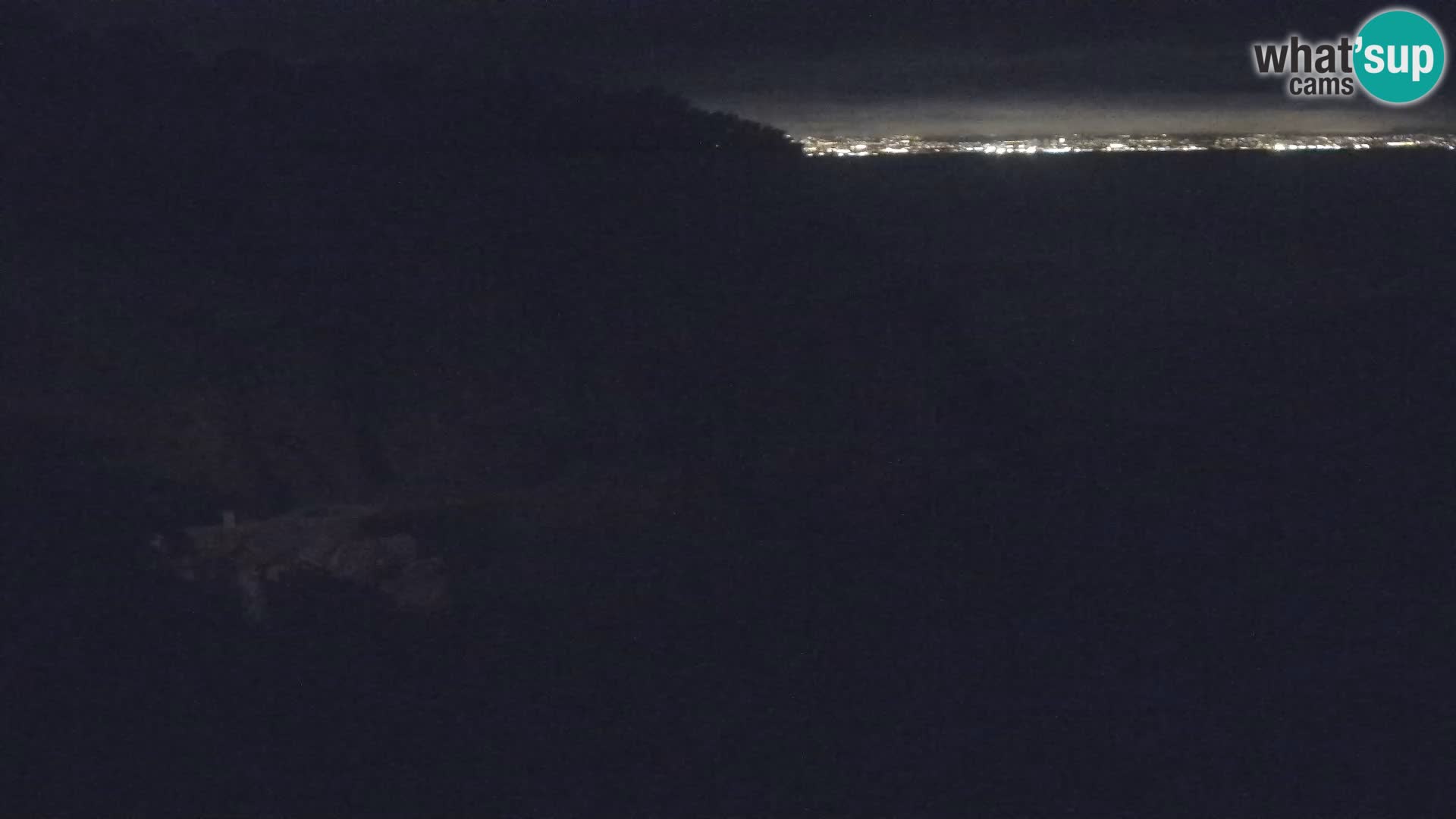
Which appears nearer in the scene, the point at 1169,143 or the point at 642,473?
the point at 642,473

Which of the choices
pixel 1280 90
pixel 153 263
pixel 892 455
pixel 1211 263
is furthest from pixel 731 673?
pixel 1280 90

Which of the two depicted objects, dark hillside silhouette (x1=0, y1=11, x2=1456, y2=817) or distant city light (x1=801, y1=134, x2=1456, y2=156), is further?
distant city light (x1=801, y1=134, x2=1456, y2=156)

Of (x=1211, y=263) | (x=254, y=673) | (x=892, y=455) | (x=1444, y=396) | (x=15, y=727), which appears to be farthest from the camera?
(x=1211, y=263)

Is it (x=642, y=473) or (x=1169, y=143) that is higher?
(x=1169, y=143)

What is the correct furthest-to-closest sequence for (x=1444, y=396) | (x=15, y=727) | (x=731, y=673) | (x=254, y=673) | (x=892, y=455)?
(x=1444, y=396) < (x=892, y=455) < (x=731, y=673) < (x=254, y=673) < (x=15, y=727)

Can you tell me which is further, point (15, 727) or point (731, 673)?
point (731, 673)

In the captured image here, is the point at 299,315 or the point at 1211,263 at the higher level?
the point at 299,315

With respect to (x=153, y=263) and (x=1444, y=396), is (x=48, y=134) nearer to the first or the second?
(x=153, y=263)

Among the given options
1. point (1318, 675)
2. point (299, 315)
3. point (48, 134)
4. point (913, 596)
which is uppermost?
point (48, 134)

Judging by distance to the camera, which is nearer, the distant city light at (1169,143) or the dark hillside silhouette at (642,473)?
the dark hillside silhouette at (642,473)

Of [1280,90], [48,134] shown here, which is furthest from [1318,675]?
[48,134]
